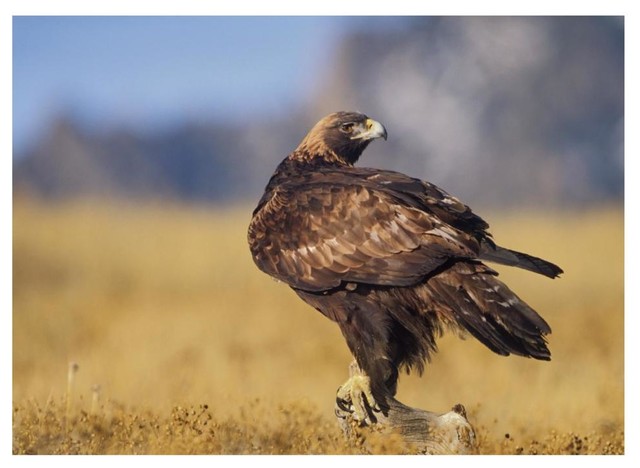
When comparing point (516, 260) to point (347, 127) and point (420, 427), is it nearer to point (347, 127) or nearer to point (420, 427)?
point (420, 427)

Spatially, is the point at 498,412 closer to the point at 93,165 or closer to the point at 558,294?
the point at 558,294

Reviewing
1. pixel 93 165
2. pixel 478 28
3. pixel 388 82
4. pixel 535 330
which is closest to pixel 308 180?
pixel 535 330

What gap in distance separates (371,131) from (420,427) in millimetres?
1777

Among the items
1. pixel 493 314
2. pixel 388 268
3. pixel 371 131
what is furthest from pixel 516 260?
pixel 371 131

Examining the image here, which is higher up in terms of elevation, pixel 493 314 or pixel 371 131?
pixel 371 131

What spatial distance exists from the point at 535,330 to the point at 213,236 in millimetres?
9179

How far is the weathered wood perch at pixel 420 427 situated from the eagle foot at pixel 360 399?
12 millimetres

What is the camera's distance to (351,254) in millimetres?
5613

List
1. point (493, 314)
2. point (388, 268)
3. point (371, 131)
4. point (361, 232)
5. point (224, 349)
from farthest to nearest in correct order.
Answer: point (224, 349) → point (371, 131) → point (361, 232) → point (388, 268) → point (493, 314)

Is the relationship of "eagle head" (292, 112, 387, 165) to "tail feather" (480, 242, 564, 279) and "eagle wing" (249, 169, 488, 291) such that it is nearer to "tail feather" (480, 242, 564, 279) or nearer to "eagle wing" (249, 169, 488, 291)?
"eagle wing" (249, 169, 488, 291)

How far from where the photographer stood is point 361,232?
564 cm

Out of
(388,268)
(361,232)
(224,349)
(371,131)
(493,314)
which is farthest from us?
(224,349)

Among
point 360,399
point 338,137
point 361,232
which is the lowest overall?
point 360,399

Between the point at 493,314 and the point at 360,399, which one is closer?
the point at 493,314
